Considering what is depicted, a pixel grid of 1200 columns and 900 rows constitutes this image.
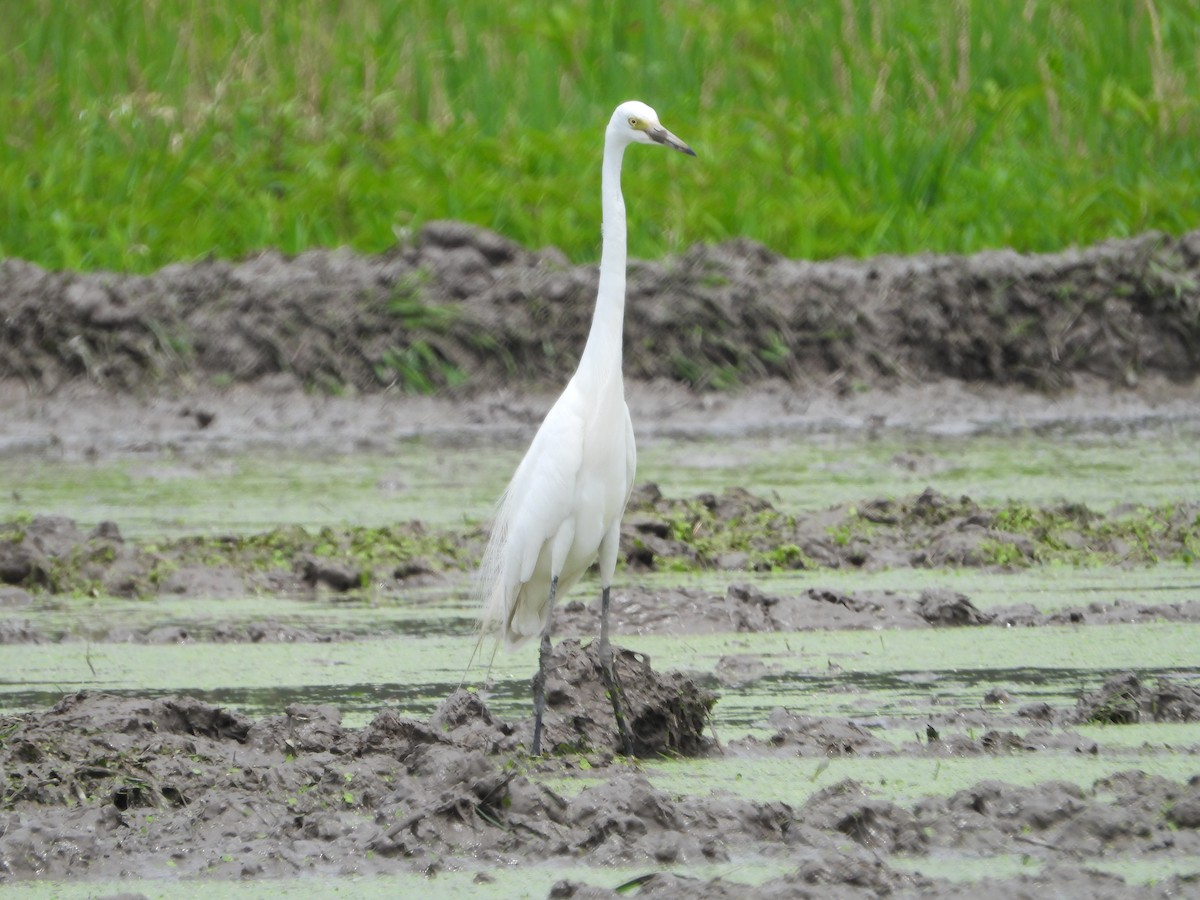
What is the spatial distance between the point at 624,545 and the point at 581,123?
18.6 ft

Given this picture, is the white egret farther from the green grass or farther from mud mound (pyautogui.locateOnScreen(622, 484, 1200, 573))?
the green grass

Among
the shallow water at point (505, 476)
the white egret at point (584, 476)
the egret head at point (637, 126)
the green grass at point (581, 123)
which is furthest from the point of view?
the green grass at point (581, 123)

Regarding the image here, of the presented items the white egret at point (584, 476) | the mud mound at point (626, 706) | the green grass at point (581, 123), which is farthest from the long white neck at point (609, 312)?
the green grass at point (581, 123)

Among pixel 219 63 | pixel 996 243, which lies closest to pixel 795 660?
pixel 996 243

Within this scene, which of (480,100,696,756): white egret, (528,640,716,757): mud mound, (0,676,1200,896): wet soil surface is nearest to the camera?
(0,676,1200,896): wet soil surface

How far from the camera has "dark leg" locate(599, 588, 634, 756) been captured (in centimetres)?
426

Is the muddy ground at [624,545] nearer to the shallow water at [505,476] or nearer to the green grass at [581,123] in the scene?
the shallow water at [505,476]

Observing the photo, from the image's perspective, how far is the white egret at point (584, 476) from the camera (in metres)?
4.49

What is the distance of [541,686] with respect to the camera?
4.38m

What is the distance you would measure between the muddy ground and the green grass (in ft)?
2.01

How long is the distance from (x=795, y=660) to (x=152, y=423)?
5.07m

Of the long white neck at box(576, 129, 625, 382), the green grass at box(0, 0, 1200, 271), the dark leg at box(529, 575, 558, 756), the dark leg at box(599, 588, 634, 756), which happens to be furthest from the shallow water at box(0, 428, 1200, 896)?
the green grass at box(0, 0, 1200, 271)

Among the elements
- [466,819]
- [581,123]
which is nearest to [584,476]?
[466,819]

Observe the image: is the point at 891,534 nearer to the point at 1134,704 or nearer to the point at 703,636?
the point at 703,636
